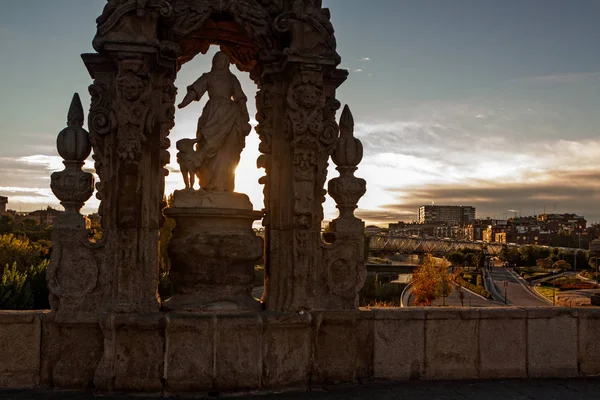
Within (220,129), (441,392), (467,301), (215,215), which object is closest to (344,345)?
(441,392)

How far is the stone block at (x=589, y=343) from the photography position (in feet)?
23.3

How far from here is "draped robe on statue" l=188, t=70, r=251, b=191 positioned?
719 cm

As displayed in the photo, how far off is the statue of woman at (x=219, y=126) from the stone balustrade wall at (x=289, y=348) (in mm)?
2009

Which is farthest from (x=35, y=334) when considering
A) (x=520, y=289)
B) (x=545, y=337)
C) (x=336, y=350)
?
(x=520, y=289)

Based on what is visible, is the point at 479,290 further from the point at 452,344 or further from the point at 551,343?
the point at 452,344

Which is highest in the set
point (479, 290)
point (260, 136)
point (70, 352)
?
point (260, 136)

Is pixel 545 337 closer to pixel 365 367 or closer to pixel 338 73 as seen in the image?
pixel 365 367

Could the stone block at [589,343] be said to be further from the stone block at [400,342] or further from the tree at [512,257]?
the tree at [512,257]

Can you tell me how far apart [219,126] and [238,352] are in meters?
2.94

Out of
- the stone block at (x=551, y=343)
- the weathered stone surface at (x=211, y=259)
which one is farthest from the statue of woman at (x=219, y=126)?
the stone block at (x=551, y=343)

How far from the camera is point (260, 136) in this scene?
24.0 ft

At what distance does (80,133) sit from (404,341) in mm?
4802

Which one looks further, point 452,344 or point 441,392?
point 452,344

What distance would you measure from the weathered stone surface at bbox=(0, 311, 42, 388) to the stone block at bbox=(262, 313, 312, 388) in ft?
8.76
